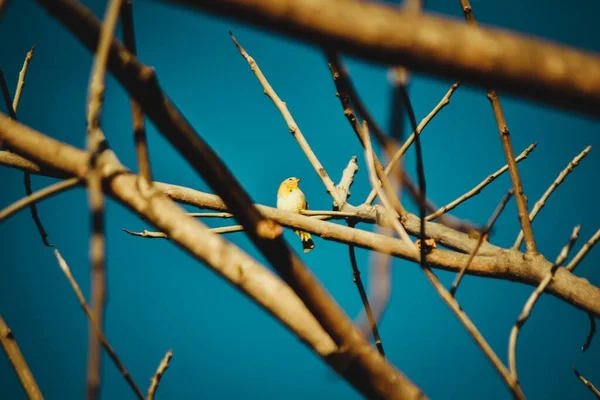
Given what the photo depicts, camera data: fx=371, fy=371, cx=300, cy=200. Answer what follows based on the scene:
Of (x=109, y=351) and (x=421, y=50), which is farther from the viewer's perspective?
(x=109, y=351)

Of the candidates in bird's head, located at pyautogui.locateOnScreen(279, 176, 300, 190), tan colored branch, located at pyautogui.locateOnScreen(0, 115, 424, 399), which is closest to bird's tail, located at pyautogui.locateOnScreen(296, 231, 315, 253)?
bird's head, located at pyautogui.locateOnScreen(279, 176, 300, 190)

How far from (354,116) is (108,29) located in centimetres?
69

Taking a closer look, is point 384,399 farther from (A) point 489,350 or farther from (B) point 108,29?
(B) point 108,29

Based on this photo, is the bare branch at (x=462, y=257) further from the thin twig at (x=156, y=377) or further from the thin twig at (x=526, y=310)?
the thin twig at (x=156, y=377)

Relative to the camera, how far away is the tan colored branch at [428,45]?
0.78 feet

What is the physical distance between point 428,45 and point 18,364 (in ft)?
2.32

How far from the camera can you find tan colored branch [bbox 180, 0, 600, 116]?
0.24 metres

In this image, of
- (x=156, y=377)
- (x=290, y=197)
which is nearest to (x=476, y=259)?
(x=156, y=377)

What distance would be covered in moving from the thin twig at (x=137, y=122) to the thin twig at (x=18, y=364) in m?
0.34

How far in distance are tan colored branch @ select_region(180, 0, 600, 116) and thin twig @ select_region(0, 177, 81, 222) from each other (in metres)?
0.29

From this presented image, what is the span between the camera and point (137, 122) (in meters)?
0.51

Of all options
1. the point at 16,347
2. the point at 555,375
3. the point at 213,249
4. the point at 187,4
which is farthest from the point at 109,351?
the point at 555,375

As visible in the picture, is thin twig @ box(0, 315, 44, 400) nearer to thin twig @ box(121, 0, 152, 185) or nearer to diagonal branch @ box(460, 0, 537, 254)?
thin twig @ box(121, 0, 152, 185)

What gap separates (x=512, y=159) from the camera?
0.95 m
